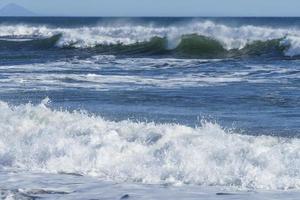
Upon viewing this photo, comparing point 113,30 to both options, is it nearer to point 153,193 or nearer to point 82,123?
point 82,123

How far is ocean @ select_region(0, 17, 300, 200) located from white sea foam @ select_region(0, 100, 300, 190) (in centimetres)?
2

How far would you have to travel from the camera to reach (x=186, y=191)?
9070 mm

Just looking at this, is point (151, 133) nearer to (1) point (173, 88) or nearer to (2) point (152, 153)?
(2) point (152, 153)

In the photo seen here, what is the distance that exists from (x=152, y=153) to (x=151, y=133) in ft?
3.14

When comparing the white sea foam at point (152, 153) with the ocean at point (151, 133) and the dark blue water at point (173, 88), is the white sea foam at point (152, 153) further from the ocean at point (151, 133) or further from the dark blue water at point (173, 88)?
the dark blue water at point (173, 88)

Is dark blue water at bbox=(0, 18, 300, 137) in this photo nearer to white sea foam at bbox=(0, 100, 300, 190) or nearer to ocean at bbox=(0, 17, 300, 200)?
ocean at bbox=(0, 17, 300, 200)

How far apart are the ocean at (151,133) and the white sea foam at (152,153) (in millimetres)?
17

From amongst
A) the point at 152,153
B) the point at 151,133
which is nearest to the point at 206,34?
the point at 151,133

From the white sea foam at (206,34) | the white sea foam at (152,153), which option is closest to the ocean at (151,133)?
the white sea foam at (152,153)

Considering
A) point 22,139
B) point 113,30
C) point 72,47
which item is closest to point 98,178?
point 22,139

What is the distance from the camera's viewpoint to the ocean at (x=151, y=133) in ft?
30.9

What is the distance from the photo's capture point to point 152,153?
1097 centimetres

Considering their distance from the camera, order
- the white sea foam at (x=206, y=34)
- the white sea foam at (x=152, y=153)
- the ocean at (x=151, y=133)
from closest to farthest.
Result: the ocean at (x=151, y=133) → the white sea foam at (x=152, y=153) → the white sea foam at (x=206, y=34)

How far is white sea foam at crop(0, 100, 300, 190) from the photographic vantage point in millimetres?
9742
